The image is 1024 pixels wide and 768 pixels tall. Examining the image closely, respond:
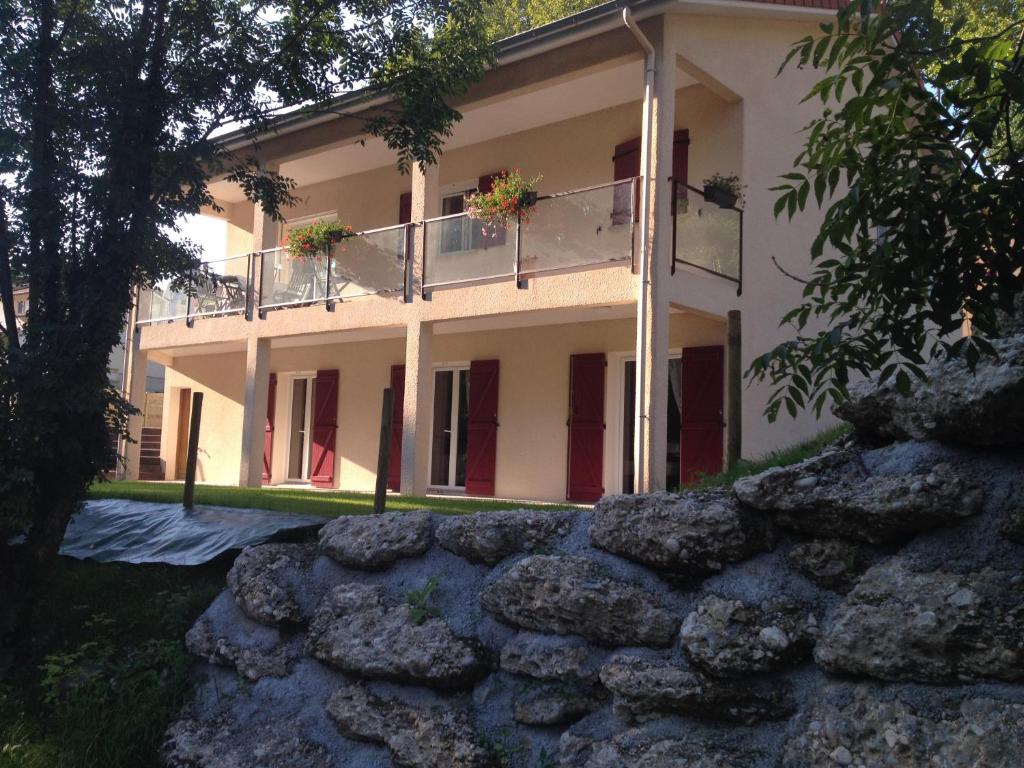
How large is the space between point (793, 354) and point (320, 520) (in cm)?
396

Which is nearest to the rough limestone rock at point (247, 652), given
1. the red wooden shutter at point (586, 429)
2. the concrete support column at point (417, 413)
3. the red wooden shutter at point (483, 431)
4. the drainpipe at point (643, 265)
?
the drainpipe at point (643, 265)

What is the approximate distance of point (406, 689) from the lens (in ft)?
15.4

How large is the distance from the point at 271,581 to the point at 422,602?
118cm

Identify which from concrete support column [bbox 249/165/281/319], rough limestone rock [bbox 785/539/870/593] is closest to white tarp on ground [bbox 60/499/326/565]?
rough limestone rock [bbox 785/539/870/593]

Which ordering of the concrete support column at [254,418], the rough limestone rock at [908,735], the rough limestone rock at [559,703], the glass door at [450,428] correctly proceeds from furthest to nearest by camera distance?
the glass door at [450,428] → the concrete support column at [254,418] → the rough limestone rock at [559,703] → the rough limestone rock at [908,735]

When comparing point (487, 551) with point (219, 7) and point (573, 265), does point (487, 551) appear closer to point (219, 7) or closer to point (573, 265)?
point (219, 7)

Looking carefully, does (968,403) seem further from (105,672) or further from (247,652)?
(105,672)

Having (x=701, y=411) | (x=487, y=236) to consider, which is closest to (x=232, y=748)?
(x=701, y=411)

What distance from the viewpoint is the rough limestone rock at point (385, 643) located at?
4.59 m

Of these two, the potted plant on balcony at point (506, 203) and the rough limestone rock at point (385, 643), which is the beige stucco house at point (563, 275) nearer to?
the potted plant on balcony at point (506, 203)

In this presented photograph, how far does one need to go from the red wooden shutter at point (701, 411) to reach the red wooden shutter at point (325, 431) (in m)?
6.22

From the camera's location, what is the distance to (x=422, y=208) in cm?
1190

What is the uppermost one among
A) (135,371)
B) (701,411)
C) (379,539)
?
(135,371)

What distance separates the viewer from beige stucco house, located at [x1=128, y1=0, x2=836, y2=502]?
32.7 ft
